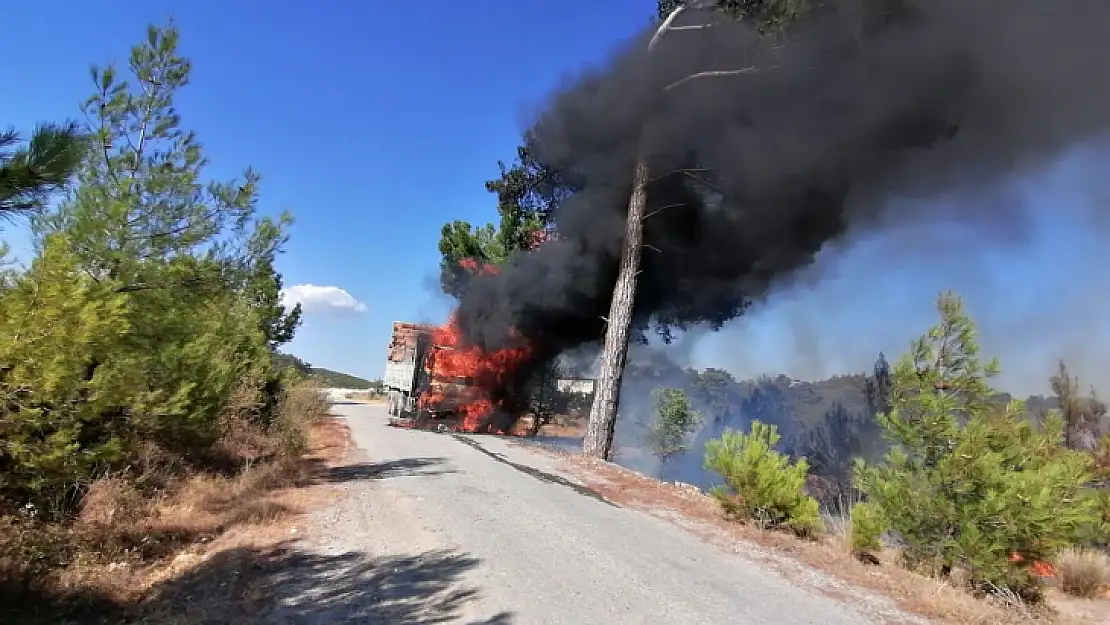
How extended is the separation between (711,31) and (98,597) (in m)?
13.2

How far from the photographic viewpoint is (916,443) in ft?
20.3

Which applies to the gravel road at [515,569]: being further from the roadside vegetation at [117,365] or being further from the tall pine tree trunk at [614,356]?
the tall pine tree trunk at [614,356]

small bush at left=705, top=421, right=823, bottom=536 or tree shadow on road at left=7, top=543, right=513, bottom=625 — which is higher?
small bush at left=705, top=421, right=823, bottom=536

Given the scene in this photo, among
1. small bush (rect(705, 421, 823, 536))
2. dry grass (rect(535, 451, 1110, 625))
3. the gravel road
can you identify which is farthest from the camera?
small bush (rect(705, 421, 823, 536))

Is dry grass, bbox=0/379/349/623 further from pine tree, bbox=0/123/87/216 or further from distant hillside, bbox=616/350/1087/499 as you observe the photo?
distant hillside, bbox=616/350/1087/499

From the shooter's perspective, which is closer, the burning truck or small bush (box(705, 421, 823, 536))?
small bush (box(705, 421, 823, 536))

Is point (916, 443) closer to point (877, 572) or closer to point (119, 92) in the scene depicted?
point (877, 572)

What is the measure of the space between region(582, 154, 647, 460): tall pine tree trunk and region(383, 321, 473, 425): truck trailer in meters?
8.27

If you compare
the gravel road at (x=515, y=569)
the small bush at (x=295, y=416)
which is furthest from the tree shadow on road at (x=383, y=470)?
the gravel road at (x=515, y=569)

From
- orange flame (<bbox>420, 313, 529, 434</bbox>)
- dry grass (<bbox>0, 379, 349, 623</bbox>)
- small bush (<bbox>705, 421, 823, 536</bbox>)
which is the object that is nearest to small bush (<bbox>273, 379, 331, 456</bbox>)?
dry grass (<bbox>0, 379, 349, 623</bbox>)

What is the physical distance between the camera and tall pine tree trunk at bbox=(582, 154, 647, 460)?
42.0ft

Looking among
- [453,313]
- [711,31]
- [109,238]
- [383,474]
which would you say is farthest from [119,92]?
[453,313]

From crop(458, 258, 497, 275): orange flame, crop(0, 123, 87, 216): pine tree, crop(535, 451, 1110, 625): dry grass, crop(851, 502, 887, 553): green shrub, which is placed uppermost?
crop(458, 258, 497, 275): orange flame

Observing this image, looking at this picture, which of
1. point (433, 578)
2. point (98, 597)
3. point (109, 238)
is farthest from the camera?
point (109, 238)
